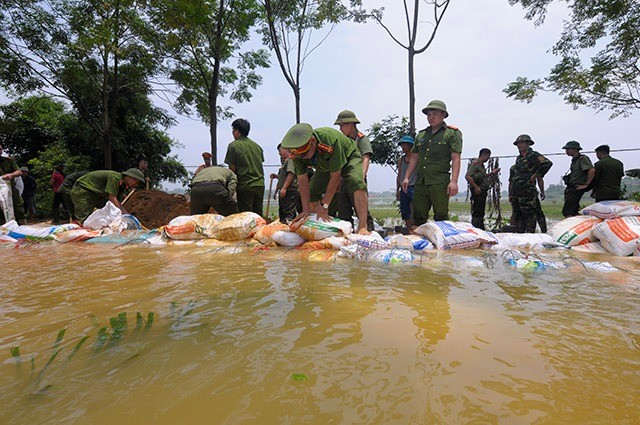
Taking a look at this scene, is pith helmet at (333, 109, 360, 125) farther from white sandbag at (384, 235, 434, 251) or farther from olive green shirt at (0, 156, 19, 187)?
olive green shirt at (0, 156, 19, 187)

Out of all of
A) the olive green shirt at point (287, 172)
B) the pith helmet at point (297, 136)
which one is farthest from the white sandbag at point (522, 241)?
the olive green shirt at point (287, 172)

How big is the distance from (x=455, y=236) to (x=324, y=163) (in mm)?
1420

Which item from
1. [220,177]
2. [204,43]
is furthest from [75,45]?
[220,177]

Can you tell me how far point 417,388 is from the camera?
791 mm

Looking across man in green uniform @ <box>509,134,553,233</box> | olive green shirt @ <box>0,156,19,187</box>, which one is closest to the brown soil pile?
olive green shirt @ <box>0,156,19,187</box>

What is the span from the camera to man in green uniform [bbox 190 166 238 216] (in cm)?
390

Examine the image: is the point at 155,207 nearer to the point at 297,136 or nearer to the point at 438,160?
the point at 297,136

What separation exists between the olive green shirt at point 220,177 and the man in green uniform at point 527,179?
12.3 feet

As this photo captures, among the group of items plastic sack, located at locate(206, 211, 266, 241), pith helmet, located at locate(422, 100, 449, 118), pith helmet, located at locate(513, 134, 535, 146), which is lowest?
plastic sack, located at locate(206, 211, 266, 241)

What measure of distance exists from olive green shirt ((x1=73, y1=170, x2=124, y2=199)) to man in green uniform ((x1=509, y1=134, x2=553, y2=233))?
5.36 m

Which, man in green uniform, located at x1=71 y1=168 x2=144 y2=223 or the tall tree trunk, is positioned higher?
the tall tree trunk

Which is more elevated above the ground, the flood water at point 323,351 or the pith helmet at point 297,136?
the pith helmet at point 297,136

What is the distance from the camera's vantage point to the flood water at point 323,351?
72 cm

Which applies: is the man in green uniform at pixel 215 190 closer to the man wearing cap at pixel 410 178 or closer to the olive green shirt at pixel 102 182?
the olive green shirt at pixel 102 182
